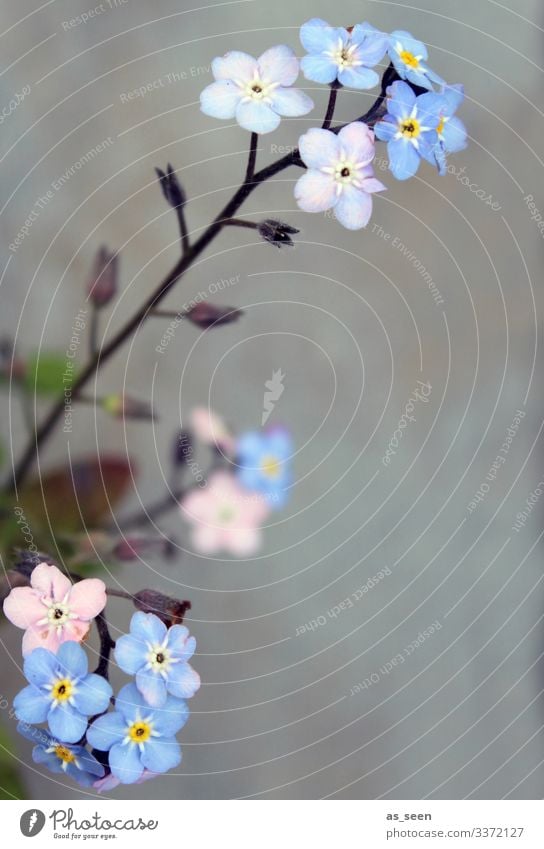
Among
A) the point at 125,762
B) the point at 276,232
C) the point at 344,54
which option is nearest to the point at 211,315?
the point at 276,232

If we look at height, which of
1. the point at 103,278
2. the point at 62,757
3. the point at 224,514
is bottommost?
the point at 62,757

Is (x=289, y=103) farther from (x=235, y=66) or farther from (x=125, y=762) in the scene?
(x=125, y=762)

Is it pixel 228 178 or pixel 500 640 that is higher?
pixel 228 178

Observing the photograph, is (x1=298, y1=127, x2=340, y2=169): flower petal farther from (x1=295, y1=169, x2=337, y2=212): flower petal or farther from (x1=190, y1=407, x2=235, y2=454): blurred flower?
(x1=190, y1=407, x2=235, y2=454): blurred flower
